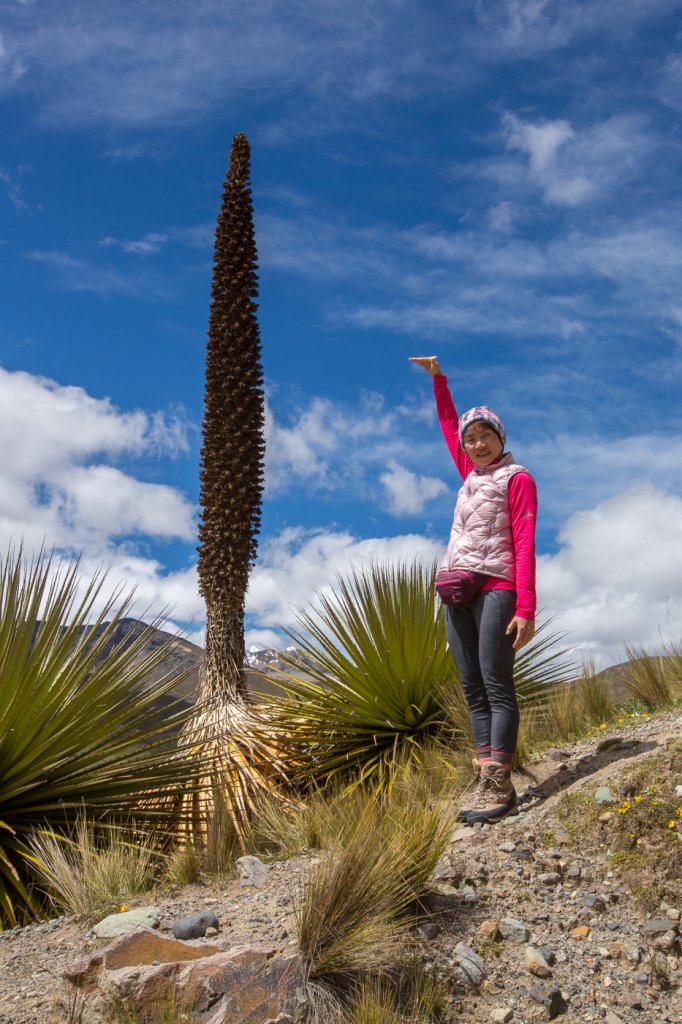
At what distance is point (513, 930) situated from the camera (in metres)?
4.05

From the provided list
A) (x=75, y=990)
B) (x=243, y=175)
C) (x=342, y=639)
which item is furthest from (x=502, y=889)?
(x=243, y=175)

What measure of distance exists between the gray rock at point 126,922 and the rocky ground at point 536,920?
0.17ft

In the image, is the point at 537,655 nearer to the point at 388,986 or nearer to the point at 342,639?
the point at 342,639

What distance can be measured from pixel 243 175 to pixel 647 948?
727cm

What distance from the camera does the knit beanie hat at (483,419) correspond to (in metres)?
5.34

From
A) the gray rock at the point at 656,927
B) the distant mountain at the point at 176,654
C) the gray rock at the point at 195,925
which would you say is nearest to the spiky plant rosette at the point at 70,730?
the distant mountain at the point at 176,654

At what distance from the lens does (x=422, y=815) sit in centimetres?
434

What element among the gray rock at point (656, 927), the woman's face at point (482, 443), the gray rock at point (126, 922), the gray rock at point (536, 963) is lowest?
the gray rock at point (536, 963)

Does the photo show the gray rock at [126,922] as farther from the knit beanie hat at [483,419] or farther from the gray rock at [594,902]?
the knit beanie hat at [483,419]

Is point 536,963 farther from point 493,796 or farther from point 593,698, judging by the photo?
point 593,698

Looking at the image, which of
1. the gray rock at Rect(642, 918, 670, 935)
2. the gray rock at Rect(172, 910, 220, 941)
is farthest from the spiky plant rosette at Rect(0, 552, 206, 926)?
the gray rock at Rect(642, 918, 670, 935)

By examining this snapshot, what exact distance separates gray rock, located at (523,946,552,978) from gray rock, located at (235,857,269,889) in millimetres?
1315

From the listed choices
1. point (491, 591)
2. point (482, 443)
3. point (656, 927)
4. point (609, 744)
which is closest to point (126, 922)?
point (656, 927)

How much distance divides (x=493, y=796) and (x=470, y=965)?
1.40 meters
